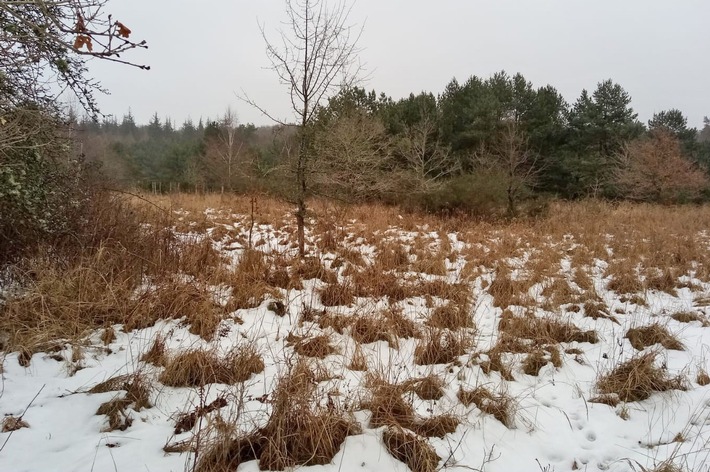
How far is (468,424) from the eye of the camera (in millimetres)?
2475

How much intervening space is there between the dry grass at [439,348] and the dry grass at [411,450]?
3.28 ft

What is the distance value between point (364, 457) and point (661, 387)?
7.91 ft

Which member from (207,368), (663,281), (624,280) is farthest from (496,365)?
(663,281)

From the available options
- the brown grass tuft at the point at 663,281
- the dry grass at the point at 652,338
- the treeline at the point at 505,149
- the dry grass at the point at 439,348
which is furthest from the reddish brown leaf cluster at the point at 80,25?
the treeline at the point at 505,149

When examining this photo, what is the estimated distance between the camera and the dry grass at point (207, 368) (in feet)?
9.01

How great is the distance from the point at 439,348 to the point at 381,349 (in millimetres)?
525

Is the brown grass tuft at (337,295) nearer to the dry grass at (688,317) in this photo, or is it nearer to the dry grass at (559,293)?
the dry grass at (559,293)

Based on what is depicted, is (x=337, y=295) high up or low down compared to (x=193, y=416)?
up

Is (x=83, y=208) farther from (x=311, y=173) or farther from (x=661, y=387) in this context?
(x=661, y=387)

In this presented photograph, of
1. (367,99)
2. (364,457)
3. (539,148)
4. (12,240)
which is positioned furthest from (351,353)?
(539,148)

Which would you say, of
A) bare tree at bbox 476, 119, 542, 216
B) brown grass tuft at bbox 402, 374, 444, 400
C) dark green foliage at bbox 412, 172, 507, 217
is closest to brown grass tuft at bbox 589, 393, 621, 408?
brown grass tuft at bbox 402, 374, 444, 400

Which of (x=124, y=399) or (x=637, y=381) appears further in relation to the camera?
(x=637, y=381)

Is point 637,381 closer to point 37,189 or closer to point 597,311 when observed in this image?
point 597,311

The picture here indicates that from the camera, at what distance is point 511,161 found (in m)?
14.6
